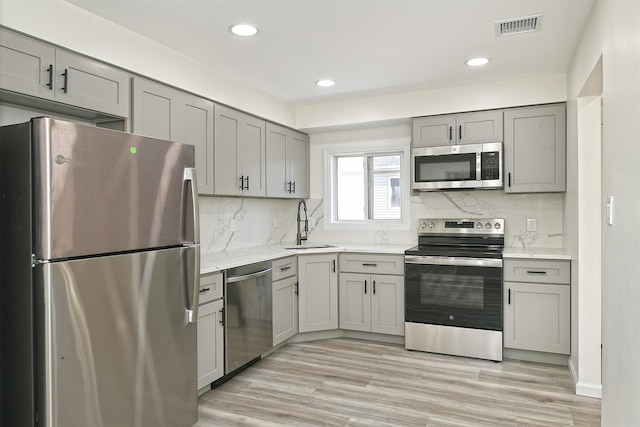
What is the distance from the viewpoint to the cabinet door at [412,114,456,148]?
3943 millimetres

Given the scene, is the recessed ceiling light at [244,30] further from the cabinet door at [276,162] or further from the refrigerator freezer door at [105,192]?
the cabinet door at [276,162]

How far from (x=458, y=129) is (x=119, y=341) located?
3235mm

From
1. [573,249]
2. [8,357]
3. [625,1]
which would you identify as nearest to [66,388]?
[8,357]

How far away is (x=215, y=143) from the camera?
11.0 ft

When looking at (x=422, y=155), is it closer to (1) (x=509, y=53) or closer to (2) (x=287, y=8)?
(1) (x=509, y=53)

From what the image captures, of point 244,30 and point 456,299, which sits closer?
point 244,30

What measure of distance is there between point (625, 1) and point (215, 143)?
2659 millimetres

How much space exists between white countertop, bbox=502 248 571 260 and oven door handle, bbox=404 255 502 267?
0.12m

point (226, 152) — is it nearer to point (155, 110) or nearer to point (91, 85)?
point (155, 110)

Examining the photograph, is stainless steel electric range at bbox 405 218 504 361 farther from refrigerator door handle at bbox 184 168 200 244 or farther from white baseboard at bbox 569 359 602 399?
refrigerator door handle at bbox 184 168 200 244

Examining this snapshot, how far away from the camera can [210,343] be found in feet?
9.47

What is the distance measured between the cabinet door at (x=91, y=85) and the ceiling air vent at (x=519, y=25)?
231 centimetres

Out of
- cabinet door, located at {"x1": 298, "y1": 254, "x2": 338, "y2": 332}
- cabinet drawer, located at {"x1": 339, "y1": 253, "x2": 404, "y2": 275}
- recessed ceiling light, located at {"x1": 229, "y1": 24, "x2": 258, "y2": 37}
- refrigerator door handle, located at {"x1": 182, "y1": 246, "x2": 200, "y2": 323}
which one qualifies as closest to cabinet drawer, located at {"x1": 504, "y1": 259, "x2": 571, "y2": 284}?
cabinet drawer, located at {"x1": 339, "y1": 253, "x2": 404, "y2": 275}

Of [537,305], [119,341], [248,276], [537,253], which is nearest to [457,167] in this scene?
[537,253]
